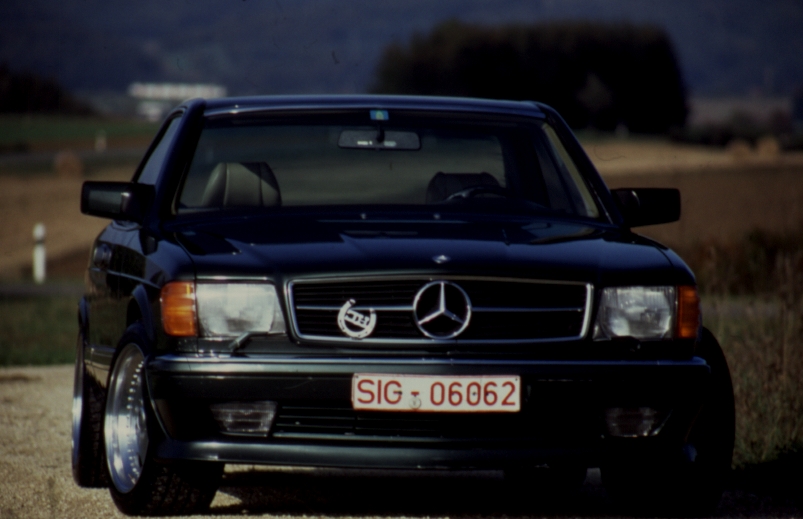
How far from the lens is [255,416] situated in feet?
15.3

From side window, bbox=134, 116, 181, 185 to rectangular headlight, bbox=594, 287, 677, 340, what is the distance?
6.73 feet

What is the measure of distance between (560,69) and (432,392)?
99275 mm

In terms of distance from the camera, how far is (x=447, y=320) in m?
4.64

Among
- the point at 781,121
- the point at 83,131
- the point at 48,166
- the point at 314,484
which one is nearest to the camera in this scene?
the point at 314,484

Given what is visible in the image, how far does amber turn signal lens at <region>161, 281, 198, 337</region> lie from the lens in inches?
184

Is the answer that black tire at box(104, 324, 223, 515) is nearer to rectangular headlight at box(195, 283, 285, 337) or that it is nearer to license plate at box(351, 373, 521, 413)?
rectangular headlight at box(195, 283, 285, 337)

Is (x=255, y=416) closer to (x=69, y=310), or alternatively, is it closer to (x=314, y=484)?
(x=314, y=484)

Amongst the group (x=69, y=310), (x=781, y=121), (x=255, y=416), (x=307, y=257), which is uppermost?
(x=307, y=257)

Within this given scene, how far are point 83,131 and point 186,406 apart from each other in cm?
8592

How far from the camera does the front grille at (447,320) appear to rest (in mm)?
4629

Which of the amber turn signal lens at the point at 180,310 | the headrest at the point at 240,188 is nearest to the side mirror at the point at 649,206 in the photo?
the headrest at the point at 240,188

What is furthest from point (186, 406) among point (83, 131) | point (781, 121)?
point (781, 121)

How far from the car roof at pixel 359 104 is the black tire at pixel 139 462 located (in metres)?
1.28

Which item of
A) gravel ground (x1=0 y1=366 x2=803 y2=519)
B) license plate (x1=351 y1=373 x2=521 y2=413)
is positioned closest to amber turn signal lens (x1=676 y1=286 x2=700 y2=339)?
license plate (x1=351 y1=373 x2=521 y2=413)
